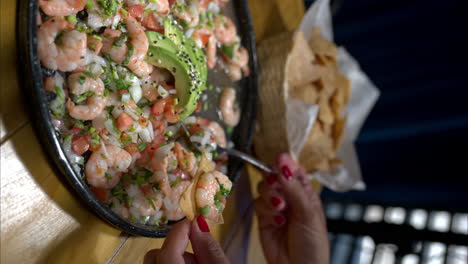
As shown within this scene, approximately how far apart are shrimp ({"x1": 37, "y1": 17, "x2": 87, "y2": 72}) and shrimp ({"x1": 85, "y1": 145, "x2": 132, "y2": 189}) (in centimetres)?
16

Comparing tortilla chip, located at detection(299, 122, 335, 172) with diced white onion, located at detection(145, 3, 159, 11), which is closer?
diced white onion, located at detection(145, 3, 159, 11)

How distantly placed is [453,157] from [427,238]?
0.67 metres

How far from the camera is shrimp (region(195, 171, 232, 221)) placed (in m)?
0.73

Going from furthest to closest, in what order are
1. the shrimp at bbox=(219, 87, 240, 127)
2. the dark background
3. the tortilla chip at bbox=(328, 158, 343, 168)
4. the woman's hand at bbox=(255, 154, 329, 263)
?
1. the dark background
2. the tortilla chip at bbox=(328, 158, 343, 168)
3. the woman's hand at bbox=(255, 154, 329, 263)
4. the shrimp at bbox=(219, 87, 240, 127)

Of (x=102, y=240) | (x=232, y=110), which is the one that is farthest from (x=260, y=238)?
(x=102, y=240)

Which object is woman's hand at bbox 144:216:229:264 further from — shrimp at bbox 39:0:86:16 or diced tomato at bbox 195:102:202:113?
shrimp at bbox 39:0:86:16

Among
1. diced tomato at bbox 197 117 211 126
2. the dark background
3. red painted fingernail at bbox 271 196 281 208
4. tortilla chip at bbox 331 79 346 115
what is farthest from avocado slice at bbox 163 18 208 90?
the dark background

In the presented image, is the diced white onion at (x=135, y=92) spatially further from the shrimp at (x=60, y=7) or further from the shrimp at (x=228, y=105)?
the shrimp at (x=228, y=105)

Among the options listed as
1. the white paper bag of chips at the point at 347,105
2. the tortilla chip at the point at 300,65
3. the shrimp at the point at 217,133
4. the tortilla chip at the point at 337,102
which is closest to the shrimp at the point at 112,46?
the shrimp at the point at 217,133

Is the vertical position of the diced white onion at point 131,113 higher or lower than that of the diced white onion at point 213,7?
lower

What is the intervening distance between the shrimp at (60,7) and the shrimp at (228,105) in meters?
0.45

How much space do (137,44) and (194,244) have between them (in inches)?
14.8

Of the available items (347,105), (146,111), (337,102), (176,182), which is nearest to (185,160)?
(176,182)

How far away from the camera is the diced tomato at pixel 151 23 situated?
778 mm
